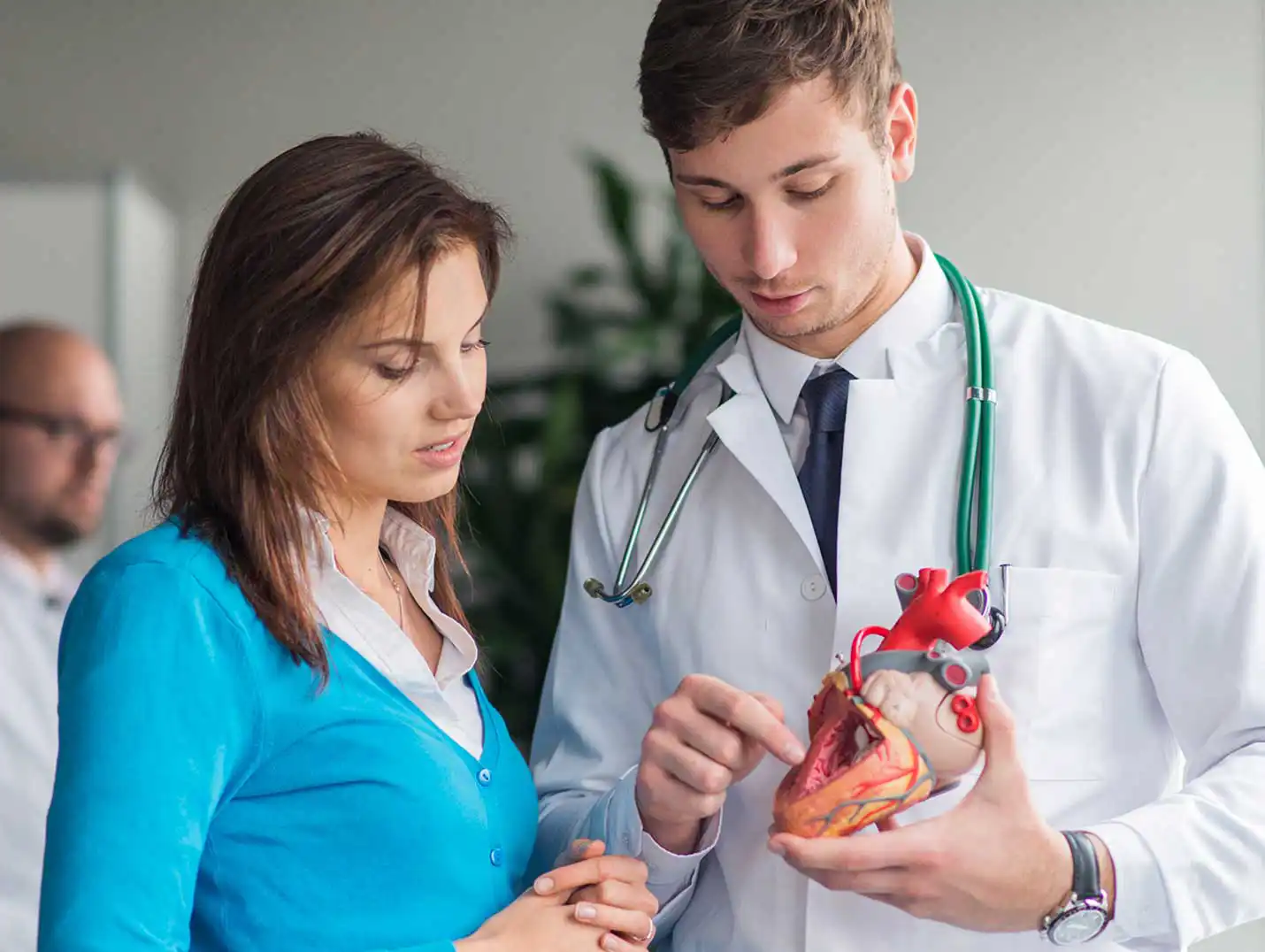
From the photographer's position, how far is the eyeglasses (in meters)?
2.57

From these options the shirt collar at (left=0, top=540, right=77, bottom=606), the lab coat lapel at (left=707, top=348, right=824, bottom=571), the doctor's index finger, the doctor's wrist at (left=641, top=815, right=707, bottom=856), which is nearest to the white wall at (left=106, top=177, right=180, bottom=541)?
the shirt collar at (left=0, top=540, right=77, bottom=606)

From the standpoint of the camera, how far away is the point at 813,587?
1369 millimetres

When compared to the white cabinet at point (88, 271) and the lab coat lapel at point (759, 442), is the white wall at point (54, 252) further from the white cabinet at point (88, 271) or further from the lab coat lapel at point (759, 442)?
the lab coat lapel at point (759, 442)

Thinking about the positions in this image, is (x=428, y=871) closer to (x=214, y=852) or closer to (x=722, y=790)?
(x=214, y=852)

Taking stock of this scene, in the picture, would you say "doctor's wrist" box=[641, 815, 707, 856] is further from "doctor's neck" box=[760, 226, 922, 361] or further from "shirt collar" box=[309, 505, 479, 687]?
"doctor's neck" box=[760, 226, 922, 361]

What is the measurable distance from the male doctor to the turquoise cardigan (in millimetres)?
235

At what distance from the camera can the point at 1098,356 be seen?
1.39m

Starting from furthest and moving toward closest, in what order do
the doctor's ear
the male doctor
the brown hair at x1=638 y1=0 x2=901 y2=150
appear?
the doctor's ear < the brown hair at x1=638 y1=0 x2=901 y2=150 < the male doctor

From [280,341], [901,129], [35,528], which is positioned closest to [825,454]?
[901,129]

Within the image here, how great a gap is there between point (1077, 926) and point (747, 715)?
34 centimetres

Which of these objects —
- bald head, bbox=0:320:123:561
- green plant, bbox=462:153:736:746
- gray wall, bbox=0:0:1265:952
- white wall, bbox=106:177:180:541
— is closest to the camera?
bald head, bbox=0:320:123:561

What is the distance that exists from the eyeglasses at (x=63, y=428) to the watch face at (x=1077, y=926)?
2.13 m

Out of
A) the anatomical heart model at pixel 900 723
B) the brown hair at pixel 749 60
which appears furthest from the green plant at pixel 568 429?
the anatomical heart model at pixel 900 723

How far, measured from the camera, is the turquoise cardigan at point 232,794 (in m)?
0.96
